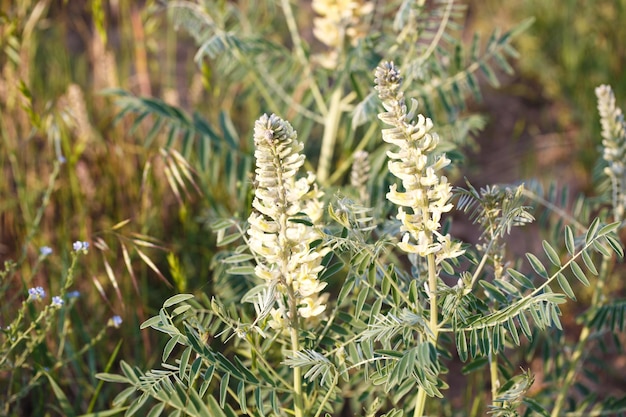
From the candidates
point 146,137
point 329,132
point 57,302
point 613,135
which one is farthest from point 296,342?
point 146,137

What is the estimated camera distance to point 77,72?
2.88 m

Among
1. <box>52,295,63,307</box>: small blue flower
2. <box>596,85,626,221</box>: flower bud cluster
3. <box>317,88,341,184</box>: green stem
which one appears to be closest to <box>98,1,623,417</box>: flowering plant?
<box>52,295,63,307</box>: small blue flower

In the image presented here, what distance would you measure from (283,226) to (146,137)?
4.14 feet

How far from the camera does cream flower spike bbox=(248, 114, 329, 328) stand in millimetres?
989

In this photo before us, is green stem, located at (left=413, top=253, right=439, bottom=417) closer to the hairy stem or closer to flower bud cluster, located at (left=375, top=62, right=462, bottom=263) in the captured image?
flower bud cluster, located at (left=375, top=62, right=462, bottom=263)

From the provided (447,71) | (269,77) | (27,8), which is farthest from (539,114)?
(27,8)

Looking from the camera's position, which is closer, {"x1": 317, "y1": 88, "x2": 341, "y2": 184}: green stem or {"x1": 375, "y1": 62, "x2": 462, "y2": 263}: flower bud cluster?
{"x1": 375, "y1": 62, "x2": 462, "y2": 263}: flower bud cluster

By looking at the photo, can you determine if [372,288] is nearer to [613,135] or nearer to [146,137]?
[613,135]

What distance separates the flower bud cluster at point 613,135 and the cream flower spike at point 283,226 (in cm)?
60

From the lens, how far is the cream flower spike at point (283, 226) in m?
0.99

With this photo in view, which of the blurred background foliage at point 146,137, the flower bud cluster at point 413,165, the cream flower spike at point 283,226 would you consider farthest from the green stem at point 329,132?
the flower bud cluster at point 413,165

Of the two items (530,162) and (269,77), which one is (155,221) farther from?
(530,162)

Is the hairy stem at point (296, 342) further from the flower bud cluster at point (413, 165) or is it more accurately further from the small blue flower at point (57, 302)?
the small blue flower at point (57, 302)

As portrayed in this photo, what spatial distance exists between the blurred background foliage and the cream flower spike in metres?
0.21
